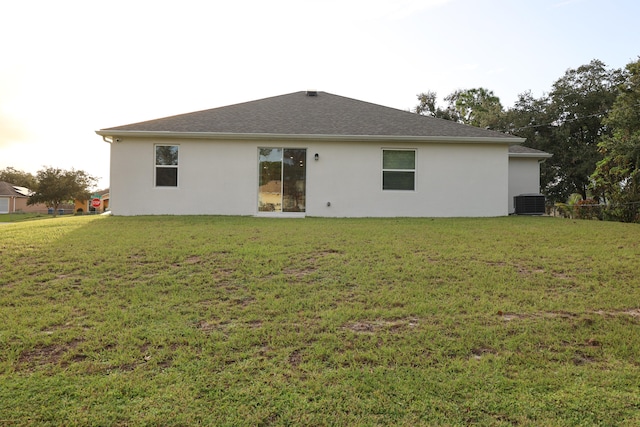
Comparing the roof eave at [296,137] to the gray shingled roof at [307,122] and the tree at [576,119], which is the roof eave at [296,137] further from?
the tree at [576,119]

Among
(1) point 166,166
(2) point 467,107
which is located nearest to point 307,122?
(1) point 166,166

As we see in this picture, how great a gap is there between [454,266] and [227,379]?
4.06 meters

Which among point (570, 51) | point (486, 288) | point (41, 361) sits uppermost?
→ point (570, 51)

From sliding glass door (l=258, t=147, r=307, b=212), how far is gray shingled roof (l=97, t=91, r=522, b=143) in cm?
74

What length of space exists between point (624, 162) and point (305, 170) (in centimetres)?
1157

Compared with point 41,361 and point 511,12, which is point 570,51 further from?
point 41,361

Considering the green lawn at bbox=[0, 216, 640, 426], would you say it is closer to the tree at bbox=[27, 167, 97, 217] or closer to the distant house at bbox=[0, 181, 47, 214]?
the tree at bbox=[27, 167, 97, 217]

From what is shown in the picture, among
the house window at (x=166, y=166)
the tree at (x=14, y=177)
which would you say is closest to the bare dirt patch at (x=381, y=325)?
the house window at (x=166, y=166)

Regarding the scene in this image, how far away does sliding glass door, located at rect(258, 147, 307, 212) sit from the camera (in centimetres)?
1224

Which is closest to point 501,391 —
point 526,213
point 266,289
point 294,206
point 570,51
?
point 266,289

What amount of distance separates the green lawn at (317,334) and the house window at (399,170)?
226 inches

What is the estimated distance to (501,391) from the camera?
2.69 meters

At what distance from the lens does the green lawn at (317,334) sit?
250 centimetres

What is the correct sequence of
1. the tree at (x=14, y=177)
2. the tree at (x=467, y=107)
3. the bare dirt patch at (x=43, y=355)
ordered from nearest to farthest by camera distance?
the bare dirt patch at (x=43, y=355)
the tree at (x=467, y=107)
the tree at (x=14, y=177)
